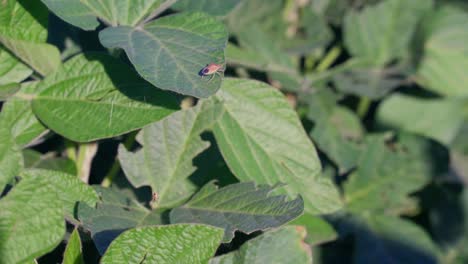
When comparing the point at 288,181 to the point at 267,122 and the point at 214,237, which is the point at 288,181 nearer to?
the point at 267,122

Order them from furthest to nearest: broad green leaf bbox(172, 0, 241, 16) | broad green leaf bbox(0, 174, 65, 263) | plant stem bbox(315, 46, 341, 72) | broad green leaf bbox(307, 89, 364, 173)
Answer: plant stem bbox(315, 46, 341, 72), broad green leaf bbox(307, 89, 364, 173), broad green leaf bbox(172, 0, 241, 16), broad green leaf bbox(0, 174, 65, 263)

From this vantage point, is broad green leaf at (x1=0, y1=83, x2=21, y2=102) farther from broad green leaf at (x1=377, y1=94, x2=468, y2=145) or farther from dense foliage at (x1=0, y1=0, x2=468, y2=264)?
broad green leaf at (x1=377, y1=94, x2=468, y2=145)

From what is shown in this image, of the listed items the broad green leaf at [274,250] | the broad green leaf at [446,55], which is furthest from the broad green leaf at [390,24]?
the broad green leaf at [274,250]

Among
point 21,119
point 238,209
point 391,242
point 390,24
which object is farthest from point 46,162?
point 390,24

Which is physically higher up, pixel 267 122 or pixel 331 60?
pixel 267 122

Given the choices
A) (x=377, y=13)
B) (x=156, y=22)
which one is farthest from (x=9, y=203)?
(x=377, y=13)

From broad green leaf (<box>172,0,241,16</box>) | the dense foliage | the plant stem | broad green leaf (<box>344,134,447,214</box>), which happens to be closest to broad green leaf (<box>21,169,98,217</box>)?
the dense foliage
